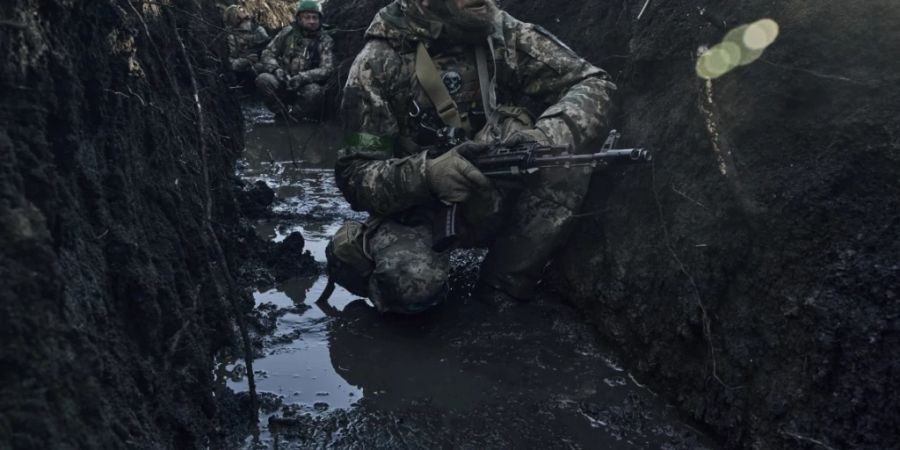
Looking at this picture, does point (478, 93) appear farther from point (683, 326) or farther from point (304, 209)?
point (304, 209)

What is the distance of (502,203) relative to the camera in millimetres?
3893

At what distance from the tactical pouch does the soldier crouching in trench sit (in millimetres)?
5794

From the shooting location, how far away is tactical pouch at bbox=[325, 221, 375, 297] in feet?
13.2

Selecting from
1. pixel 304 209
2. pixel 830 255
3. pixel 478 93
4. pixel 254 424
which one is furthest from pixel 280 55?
pixel 830 255

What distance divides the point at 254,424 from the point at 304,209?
3548 mm

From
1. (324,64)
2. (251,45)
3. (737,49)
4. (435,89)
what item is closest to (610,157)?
(737,49)

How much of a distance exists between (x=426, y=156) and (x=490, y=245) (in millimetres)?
674

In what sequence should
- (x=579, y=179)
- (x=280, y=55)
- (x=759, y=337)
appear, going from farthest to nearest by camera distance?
(x=280, y=55) → (x=579, y=179) → (x=759, y=337)

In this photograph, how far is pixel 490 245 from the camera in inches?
161

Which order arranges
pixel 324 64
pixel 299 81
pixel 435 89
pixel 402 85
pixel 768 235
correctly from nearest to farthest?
pixel 768 235 → pixel 435 89 → pixel 402 85 → pixel 299 81 → pixel 324 64

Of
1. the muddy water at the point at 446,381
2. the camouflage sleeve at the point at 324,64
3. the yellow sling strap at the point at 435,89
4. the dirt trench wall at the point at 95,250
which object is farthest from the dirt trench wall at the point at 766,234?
the camouflage sleeve at the point at 324,64

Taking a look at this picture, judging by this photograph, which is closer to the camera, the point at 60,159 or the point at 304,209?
the point at 60,159

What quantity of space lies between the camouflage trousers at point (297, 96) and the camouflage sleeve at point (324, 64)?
154 mm

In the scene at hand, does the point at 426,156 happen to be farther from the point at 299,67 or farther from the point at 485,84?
the point at 299,67
